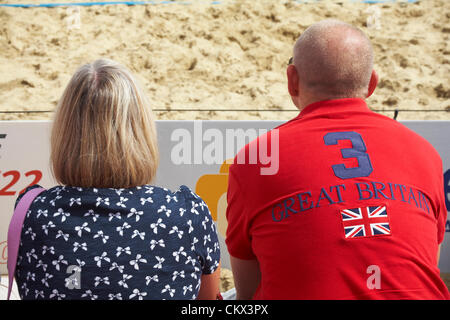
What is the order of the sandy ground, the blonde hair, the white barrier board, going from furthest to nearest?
1. the sandy ground
2. the white barrier board
3. the blonde hair

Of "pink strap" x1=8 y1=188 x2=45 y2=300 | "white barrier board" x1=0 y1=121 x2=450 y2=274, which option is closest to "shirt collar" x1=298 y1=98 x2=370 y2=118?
"pink strap" x1=8 y1=188 x2=45 y2=300

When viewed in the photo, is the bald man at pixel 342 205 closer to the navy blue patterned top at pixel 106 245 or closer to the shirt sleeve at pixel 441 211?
the shirt sleeve at pixel 441 211

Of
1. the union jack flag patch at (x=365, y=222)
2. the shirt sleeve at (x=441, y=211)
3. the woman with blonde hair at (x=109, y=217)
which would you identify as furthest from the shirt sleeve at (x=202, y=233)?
the shirt sleeve at (x=441, y=211)

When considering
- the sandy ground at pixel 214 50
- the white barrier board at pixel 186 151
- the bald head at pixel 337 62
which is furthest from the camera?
the sandy ground at pixel 214 50

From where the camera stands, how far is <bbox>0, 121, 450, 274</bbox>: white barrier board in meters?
2.97

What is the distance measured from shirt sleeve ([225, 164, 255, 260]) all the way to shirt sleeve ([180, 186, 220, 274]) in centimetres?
7

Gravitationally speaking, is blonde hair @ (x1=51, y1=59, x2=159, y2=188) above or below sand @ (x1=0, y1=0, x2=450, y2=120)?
below

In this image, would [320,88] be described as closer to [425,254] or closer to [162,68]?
[425,254]

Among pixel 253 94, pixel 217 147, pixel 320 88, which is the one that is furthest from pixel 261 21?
pixel 320 88

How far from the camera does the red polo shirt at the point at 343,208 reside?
1118 millimetres

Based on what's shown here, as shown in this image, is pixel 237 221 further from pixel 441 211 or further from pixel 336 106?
pixel 441 211

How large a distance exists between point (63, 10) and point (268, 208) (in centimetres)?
636

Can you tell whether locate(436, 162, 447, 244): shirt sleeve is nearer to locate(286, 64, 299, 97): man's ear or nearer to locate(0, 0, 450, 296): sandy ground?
locate(286, 64, 299, 97): man's ear

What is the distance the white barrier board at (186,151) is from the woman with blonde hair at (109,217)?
164 cm
